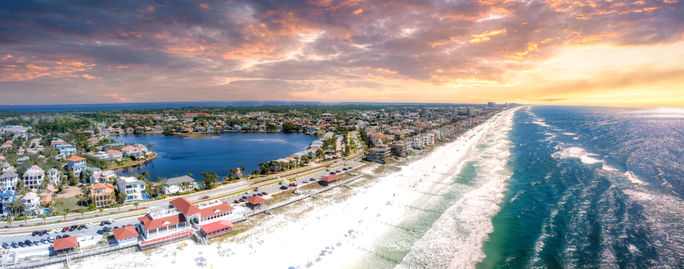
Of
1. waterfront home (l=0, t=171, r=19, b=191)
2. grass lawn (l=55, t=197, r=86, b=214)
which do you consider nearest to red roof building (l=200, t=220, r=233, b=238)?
grass lawn (l=55, t=197, r=86, b=214)

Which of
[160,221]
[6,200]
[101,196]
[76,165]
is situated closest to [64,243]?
[160,221]

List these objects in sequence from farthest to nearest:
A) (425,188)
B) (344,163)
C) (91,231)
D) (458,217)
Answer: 1. (344,163)
2. (425,188)
3. (458,217)
4. (91,231)

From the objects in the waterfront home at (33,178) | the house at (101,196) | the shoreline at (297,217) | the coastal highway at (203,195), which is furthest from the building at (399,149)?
the waterfront home at (33,178)

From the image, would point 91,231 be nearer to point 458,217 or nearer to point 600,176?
point 458,217

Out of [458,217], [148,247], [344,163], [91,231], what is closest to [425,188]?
[458,217]

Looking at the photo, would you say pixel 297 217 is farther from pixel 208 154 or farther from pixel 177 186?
pixel 208 154

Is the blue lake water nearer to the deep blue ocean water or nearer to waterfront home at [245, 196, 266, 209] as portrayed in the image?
waterfront home at [245, 196, 266, 209]
